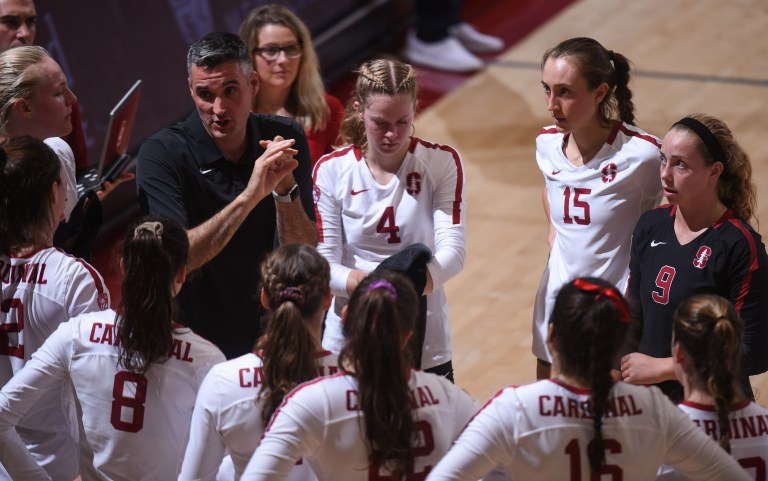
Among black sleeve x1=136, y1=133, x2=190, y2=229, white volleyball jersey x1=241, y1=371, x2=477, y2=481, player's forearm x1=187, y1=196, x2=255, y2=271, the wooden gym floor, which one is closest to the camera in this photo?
white volleyball jersey x1=241, y1=371, x2=477, y2=481

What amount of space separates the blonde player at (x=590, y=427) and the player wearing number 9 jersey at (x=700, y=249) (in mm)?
791

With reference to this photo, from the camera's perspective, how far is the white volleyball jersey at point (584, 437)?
2.51 meters

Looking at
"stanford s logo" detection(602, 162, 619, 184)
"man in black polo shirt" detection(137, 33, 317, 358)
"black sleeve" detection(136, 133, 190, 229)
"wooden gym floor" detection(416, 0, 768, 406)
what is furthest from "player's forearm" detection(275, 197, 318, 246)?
"wooden gym floor" detection(416, 0, 768, 406)

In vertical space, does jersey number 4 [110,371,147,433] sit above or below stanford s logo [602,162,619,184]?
below

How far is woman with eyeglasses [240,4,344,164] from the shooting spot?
14.8ft

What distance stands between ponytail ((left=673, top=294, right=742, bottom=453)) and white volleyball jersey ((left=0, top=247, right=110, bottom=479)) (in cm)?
167

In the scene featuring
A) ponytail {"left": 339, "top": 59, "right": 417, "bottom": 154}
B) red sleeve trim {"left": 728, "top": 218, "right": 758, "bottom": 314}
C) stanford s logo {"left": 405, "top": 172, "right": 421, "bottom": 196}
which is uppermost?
ponytail {"left": 339, "top": 59, "right": 417, "bottom": 154}

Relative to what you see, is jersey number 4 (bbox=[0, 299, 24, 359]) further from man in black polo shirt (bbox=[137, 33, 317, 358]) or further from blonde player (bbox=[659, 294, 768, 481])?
blonde player (bbox=[659, 294, 768, 481])

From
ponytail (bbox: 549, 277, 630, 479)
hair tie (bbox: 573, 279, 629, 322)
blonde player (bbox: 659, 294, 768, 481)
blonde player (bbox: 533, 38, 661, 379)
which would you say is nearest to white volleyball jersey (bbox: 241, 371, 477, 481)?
ponytail (bbox: 549, 277, 630, 479)

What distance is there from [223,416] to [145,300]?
39 centimetres

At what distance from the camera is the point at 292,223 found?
3631 millimetres

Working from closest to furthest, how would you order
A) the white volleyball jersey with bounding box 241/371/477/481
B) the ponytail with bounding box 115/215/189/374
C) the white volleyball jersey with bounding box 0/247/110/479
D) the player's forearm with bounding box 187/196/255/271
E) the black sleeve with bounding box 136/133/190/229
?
1. the white volleyball jersey with bounding box 241/371/477/481
2. the ponytail with bounding box 115/215/189/374
3. the white volleyball jersey with bounding box 0/247/110/479
4. the player's forearm with bounding box 187/196/255/271
5. the black sleeve with bounding box 136/133/190/229

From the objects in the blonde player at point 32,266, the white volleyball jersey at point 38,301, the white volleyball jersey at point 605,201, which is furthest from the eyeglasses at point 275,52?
the white volleyball jersey at point 38,301

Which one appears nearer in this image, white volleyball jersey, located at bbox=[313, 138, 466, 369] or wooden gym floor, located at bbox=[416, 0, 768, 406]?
white volleyball jersey, located at bbox=[313, 138, 466, 369]
